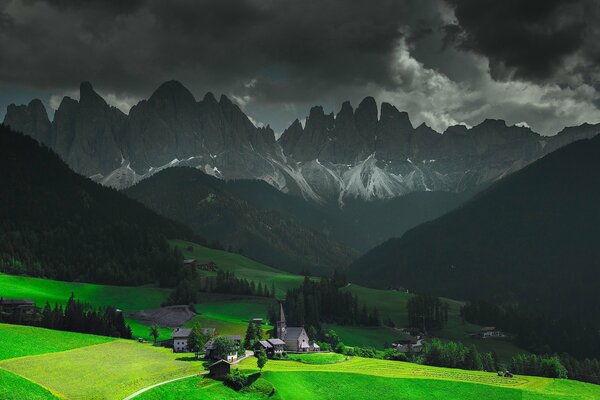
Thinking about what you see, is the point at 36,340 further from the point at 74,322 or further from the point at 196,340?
the point at 196,340

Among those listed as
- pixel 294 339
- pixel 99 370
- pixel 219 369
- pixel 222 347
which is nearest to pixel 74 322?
pixel 99 370

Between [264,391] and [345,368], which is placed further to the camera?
[345,368]

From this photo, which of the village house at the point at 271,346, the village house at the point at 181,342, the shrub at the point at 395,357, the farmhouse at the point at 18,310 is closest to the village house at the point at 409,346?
the shrub at the point at 395,357

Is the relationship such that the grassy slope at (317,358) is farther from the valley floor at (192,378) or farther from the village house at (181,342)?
the village house at (181,342)

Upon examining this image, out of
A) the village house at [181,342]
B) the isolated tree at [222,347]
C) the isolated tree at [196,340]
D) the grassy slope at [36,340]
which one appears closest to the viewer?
the grassy slope at [36,340]

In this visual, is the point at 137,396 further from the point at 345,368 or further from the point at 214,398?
the point at 345,368

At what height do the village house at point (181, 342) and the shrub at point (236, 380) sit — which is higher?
the village house at point (181, 342)

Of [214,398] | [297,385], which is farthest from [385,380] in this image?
[214,398]
